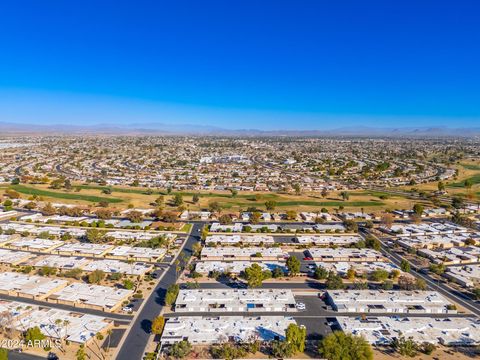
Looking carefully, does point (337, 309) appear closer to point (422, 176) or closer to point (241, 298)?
point (241, 298)

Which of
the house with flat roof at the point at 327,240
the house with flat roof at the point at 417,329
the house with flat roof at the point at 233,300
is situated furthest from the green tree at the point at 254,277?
the house with flat roof at the point at 327,240

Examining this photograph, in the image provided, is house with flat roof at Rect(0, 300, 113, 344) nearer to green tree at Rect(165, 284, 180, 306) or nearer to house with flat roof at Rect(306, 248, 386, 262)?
green tree at Rect(165, 284, 180, 306)

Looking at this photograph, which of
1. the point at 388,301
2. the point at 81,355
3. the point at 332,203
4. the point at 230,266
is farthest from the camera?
the point at 332,203

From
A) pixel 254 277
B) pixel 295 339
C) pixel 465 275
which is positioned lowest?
pixel 465 275

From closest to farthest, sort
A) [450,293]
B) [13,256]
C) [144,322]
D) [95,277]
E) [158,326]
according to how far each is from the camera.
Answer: [158,326]
[144,322]
[95,277]
[450,293]
[13,256]

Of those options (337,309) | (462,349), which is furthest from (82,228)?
(462,349)

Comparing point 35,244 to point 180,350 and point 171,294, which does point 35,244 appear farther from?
point 180,350

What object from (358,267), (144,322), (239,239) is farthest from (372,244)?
(144,322)
